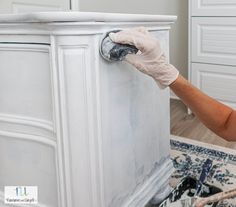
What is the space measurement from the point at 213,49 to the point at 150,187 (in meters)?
→ 1.60

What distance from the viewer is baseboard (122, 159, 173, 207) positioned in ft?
3.35

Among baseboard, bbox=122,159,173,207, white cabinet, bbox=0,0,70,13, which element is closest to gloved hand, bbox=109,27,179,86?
baseboard, bbox=122,159,173,207

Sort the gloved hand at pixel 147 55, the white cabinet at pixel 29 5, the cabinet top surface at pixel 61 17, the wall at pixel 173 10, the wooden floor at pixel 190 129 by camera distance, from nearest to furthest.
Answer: the cabinet top surface at pixel 61 17 → the gloved hand at pixel 147 55 → the white cabinet at pixel 29 5 → the wooden floor at pixel 190 129 → the wall at pixel 173 10

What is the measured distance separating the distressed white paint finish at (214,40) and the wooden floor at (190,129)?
469 millimetres

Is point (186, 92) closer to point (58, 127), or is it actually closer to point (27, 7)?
point (58, 127)

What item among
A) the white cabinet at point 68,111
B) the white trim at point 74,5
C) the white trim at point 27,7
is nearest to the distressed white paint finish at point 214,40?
the white trim at point 74,5

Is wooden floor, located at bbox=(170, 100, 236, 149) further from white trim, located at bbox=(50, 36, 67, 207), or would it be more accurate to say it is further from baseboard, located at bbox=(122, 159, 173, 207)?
white trim, located at bbox=(50, 36, 67, 207)

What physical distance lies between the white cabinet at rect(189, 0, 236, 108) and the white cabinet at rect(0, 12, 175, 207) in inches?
58.3

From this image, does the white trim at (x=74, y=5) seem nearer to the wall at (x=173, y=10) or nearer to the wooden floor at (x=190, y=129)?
the wall at (x=173, y=10)

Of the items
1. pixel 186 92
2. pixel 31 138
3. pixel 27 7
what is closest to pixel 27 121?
pixel 31 138

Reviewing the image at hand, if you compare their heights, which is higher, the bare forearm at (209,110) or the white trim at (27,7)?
the white trim at (27,7)

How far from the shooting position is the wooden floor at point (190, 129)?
78.5 inches

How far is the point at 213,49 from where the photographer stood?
240 cm

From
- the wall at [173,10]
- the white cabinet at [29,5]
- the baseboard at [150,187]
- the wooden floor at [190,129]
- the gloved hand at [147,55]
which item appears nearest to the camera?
the gloved hand at [147,55]
